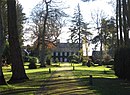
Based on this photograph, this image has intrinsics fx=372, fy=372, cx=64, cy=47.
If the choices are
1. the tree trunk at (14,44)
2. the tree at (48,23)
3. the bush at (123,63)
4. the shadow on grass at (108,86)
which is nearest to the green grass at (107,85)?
the shadow on grass at (108,86)

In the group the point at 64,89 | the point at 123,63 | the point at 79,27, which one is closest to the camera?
the point at 64,89

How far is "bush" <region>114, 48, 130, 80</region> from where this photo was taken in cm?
2787

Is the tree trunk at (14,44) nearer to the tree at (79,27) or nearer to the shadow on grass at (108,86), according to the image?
the shadow on grass at (108,86)

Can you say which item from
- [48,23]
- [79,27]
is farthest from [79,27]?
[48,23]

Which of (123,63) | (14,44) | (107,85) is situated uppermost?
(14,44)

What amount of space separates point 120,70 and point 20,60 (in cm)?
830

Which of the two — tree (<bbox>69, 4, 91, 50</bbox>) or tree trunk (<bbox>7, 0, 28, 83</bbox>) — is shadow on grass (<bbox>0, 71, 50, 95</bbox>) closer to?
tree trunk (<bbox>7, 0, 28, 83</bbox>)

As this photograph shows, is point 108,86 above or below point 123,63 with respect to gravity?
below

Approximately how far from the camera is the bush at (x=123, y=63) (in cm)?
2787

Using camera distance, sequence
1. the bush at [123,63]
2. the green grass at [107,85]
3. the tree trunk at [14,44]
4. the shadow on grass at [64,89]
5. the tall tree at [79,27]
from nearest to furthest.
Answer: the shadow on grass at [64,89], the green grass at [107,85], the bush at [123,63], the tree trunk at [14,44], the tall tree at [79,27]

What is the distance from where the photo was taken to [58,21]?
64.6 m

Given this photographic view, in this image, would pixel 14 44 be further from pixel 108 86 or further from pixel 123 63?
pixel 108 86

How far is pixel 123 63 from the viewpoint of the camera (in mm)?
29141

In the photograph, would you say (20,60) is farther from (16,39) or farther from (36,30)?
(36,30)
